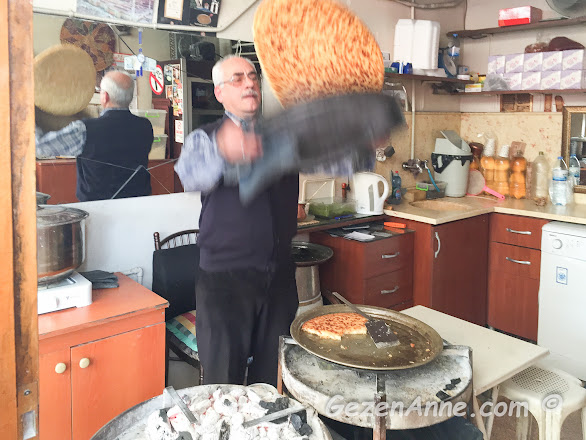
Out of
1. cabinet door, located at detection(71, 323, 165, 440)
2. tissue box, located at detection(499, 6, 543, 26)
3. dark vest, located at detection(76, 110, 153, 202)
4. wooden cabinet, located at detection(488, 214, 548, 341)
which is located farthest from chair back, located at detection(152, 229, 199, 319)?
tissue box, located at detection(499, 6, 543, 26)

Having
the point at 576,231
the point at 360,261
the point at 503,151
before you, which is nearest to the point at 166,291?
the point at 360,261

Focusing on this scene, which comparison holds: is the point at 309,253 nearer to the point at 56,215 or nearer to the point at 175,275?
the point at 175,275

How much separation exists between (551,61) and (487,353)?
245 cm

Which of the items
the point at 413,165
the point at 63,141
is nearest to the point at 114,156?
the point at 63,141

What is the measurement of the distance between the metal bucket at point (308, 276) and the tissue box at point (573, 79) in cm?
186

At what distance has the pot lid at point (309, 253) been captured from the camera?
2633 mm

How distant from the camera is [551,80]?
11.1 feet

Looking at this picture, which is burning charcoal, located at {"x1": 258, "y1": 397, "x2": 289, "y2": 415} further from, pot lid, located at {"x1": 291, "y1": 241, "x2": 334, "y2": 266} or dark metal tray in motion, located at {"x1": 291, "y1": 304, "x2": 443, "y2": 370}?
pot lid, located at {"x1": 291, "y1": 241, "x2": 334, "y2": 266}

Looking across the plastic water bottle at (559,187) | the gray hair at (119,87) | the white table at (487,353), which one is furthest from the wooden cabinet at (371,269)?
the gray hair at (119,87)

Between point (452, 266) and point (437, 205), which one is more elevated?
point (437, 205)

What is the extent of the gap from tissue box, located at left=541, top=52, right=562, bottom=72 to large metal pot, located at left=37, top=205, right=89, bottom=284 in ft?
9.57

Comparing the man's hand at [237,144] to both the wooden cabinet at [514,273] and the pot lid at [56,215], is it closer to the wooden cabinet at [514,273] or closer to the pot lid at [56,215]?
the pot lid at [56,215]

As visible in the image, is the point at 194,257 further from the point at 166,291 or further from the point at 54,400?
the point at 54,400

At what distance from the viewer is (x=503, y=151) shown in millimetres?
3777
